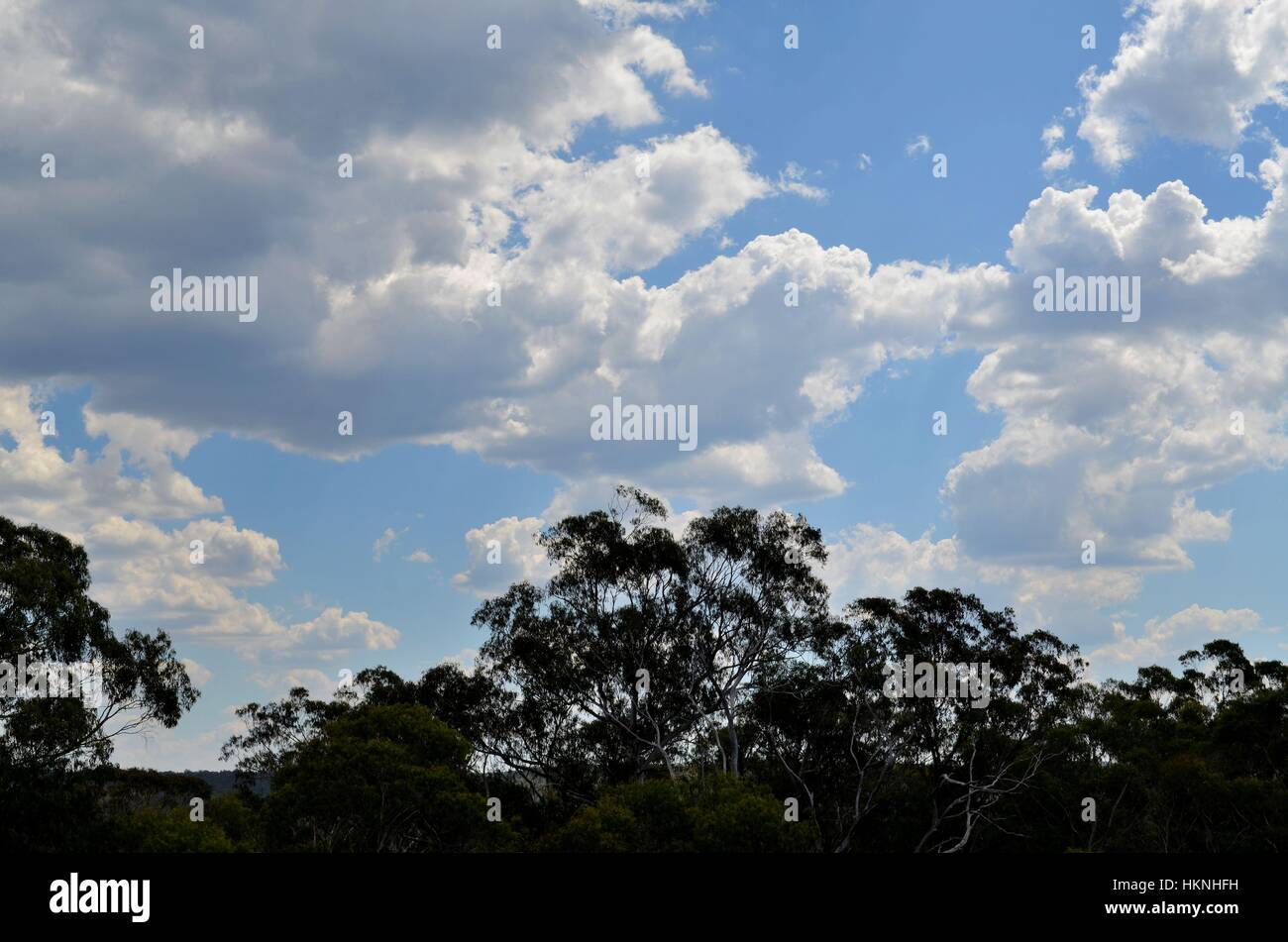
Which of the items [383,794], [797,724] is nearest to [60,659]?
[383,794]

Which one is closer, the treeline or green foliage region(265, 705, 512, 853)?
green foliage region(265, 705, 512, 853)

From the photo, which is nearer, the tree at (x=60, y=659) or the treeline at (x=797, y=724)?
the tree at (x=60, y=659)

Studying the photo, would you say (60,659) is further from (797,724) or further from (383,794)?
(797,724)

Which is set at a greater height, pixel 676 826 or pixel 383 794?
pixel 383 794

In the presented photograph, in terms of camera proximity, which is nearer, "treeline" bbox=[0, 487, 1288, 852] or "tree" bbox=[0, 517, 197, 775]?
"tree" bbox=[0, 517, 197, 775]

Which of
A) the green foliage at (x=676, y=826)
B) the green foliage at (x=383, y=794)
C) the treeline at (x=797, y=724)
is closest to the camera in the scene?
the green foliage at (x=676, y=826)

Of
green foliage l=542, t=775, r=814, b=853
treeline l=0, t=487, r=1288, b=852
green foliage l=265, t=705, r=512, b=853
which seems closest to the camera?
green foliage l=542, t=775, r=814, b=853

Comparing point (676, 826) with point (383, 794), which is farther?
point (383, 794)

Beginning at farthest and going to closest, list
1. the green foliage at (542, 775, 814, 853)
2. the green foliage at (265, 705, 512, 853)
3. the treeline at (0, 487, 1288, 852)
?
the treeline at (0, 487, 1288, 852), the green foliage at (265, 705, 512, 853), the green foliage at (542, 775, 814, 853)

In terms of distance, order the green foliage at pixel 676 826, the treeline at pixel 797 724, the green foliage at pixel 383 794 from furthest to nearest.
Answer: the treeline at pixel 797 724, the green foliage at pixel 383 794, the green foliage at pixel 676 826

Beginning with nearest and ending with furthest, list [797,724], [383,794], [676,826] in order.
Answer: [676,826] < [383,794] < [797,724]
